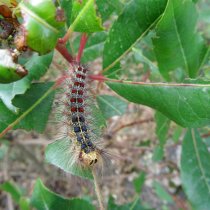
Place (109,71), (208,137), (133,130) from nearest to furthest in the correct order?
(109,71) → (208,137) → (133,130)

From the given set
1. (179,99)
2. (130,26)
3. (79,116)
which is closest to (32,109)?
(79,116)

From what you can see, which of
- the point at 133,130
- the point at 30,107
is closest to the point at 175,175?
the point at 133,130

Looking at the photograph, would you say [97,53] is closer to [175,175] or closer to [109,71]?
[109,71]

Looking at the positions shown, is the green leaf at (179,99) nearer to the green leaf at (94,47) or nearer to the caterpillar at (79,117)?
the caterpillar at (79,117)

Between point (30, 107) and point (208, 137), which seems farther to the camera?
point (208, 137)

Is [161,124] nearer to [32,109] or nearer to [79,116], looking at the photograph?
[79,116]

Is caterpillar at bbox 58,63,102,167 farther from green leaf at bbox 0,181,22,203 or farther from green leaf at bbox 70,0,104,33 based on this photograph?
green leaf at bbox 0,181,22,203

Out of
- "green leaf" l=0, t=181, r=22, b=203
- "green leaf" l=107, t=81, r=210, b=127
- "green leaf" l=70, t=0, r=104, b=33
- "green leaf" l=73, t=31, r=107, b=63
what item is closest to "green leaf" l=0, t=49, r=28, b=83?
"green leaf" l=70, t=0, r=104, b=33
